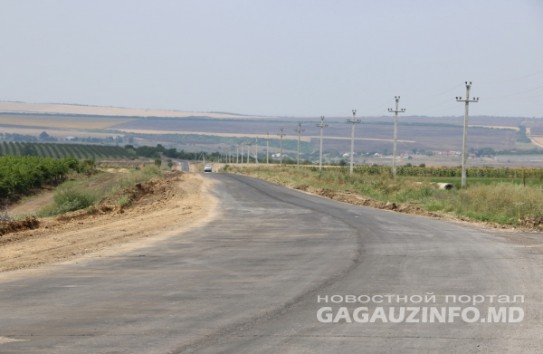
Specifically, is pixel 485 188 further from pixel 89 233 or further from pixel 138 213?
pixel 89 233

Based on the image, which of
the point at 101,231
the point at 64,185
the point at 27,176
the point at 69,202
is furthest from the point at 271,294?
the point at 27,176

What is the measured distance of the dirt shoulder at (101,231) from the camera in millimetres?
18125

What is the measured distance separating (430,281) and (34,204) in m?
49.2

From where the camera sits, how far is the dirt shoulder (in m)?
18.1

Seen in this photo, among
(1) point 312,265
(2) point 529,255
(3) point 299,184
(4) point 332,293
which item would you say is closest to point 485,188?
(3) point 299,184

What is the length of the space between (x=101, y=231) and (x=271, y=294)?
39.4 ft

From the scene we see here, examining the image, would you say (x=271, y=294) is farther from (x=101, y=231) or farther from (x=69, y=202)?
(x=69, y=202)

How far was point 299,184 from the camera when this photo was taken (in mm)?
61469

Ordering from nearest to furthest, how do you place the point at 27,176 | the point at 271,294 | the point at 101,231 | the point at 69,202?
the point at 271,294 → the point at 101,231 → the point at 69,202 → the point at 27,176

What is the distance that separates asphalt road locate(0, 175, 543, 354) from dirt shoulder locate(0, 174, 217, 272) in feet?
3.41

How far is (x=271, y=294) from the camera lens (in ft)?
40.6

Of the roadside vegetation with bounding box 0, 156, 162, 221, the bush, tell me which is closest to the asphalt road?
the roadside vegetation with bounding box 0, 156, 162, 221

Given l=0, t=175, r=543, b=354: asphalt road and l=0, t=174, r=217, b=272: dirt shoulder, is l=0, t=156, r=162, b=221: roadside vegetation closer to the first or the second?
l=0, t=174, r=217, b=272: dirt shoulder

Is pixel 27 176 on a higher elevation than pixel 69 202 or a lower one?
lower
